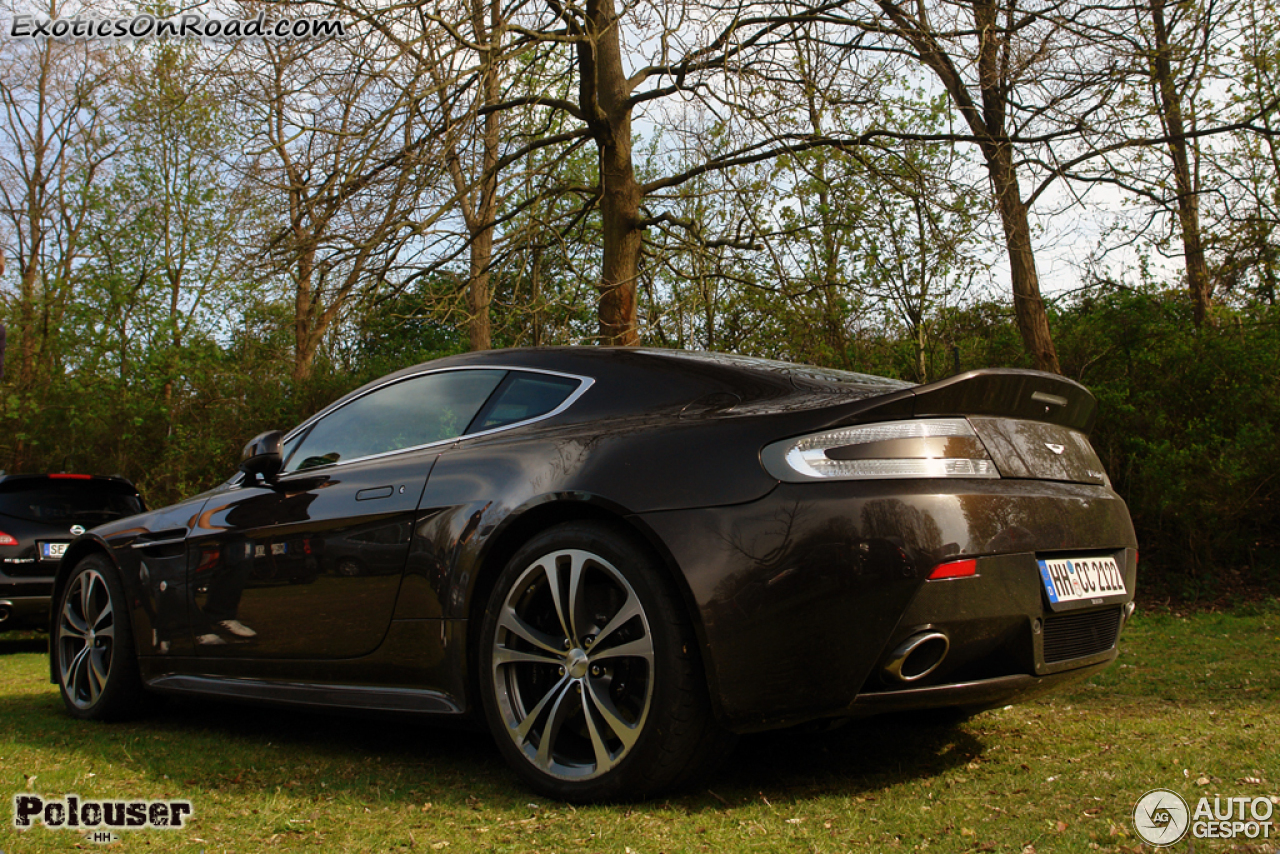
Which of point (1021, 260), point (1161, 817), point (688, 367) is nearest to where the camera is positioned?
point (1161, 817)

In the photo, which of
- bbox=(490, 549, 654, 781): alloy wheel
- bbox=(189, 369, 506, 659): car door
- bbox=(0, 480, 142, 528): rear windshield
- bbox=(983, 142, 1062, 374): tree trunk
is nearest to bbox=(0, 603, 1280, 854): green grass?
bbox=(490, 549, 654, 781): alloy wheel

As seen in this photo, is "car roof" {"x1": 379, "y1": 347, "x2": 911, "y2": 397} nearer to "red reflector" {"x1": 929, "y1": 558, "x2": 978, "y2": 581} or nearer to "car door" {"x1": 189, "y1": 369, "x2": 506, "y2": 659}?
"car door" {"x1": 189, "y1": 369, "x2": 506, "y2": 659}

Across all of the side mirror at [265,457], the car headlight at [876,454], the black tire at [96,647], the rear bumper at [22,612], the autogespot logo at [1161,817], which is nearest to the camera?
the autogespot logo at [1161,817]

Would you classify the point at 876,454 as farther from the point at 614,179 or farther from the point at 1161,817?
the point at 614,179

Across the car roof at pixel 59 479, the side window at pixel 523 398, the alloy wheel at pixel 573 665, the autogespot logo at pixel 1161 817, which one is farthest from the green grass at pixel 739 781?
the car roof at pixel 59 479

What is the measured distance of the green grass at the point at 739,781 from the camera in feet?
8.25

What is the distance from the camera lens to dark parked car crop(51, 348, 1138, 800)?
8.43 feet

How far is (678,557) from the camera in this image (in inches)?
106

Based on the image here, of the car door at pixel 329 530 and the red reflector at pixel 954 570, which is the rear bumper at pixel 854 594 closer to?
the red reflector at pixel 954 570

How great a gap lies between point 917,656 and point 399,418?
2157 mm

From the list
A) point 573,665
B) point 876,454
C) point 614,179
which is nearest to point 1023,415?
point 876,454

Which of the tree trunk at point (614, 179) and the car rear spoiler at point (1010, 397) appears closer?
the car rear spoiler at point (1010, 397)

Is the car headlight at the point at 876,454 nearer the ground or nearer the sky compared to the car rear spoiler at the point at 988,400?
nearer the ground

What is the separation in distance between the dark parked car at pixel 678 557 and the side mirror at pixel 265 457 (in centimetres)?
25
